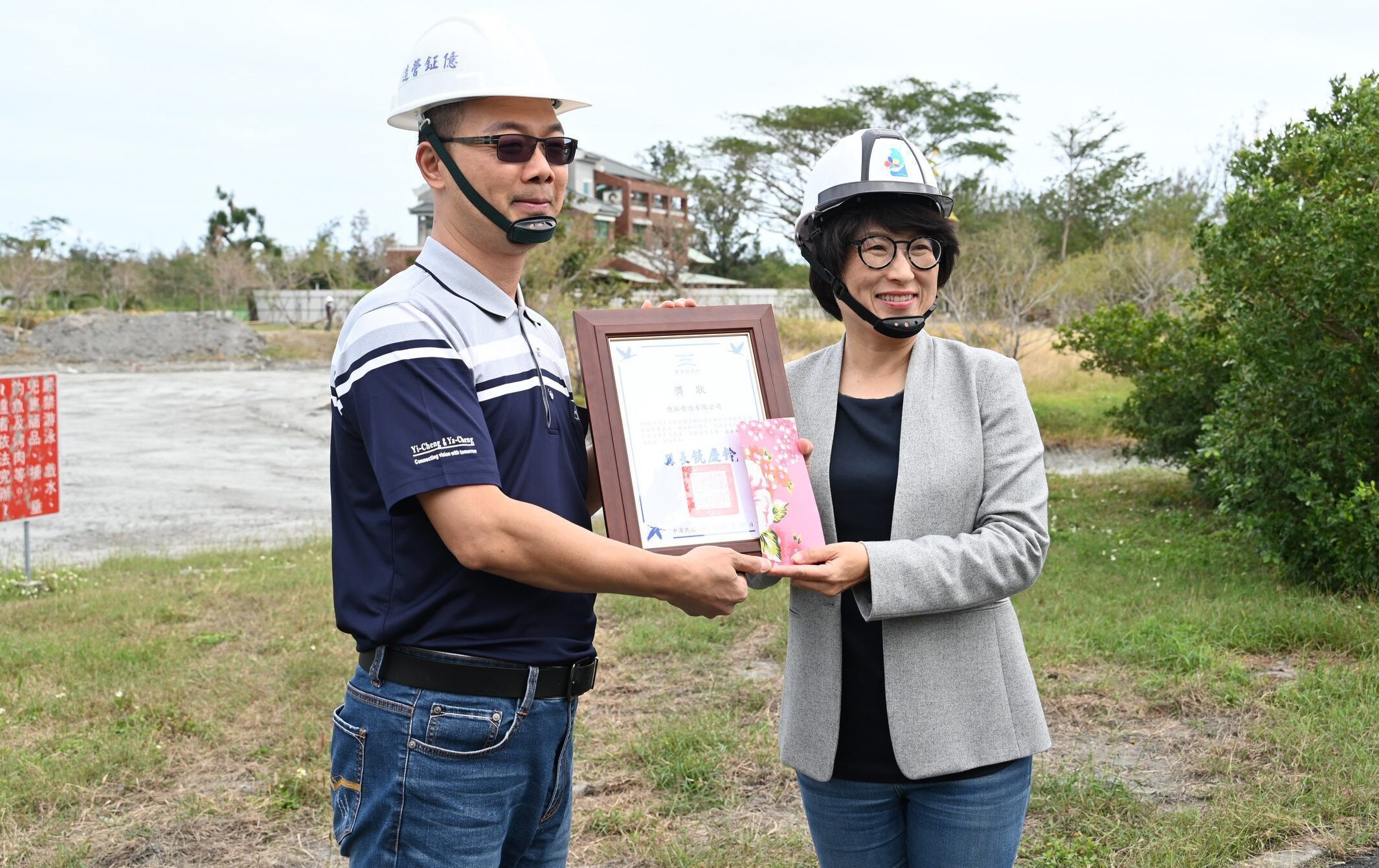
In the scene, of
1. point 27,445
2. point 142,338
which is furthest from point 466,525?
point 142,338

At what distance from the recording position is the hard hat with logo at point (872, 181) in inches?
96.6

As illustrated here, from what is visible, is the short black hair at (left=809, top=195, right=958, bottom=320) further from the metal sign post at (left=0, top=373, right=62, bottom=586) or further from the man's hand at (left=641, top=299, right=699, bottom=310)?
the metal sign post at (left=0, top=373, right=62, bottom=586)

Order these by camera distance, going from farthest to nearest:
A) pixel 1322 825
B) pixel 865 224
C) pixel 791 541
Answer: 1. pixel 1322 825
2. pixel 865 224
3. pixel 791 541

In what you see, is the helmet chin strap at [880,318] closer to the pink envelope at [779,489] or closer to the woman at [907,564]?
the woman at [907,564]

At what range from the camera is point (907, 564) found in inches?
90.4

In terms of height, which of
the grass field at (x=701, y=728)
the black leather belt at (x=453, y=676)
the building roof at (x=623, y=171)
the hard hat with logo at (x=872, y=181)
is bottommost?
the grass field at (x=701, y=728)

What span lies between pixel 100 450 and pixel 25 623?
39.8 ft

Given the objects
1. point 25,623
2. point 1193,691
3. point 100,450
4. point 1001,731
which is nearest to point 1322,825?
point 1193,691

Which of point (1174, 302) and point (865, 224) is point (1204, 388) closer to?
point (1174, 302)

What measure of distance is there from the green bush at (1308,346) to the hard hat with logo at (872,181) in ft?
16.3

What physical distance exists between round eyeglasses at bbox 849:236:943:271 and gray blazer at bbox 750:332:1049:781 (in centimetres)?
19

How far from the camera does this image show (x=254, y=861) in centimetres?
401

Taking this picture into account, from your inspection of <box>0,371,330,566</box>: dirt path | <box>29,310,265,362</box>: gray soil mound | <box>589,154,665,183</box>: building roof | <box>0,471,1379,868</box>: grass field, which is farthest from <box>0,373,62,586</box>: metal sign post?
<box>589,154,665,183</box>: building roof

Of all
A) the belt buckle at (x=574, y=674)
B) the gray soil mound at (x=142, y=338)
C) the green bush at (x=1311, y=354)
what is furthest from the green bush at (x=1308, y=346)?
the gray soil mound at (x=142, y=338)
